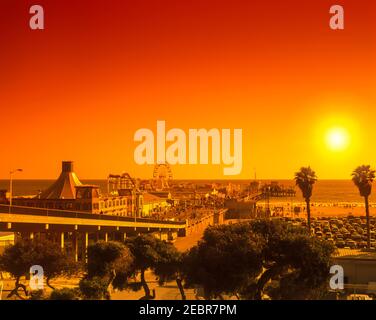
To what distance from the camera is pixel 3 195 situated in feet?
150

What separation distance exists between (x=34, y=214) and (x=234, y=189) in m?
151

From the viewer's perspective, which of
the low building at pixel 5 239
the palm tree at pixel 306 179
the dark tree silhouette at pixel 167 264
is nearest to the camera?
the dark tree silhouette at pixel 167 264

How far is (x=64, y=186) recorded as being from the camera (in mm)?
54906

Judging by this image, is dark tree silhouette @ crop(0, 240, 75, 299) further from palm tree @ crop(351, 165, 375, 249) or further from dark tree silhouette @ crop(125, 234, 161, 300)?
palm tree @ crop(351, 165, 375, 249)

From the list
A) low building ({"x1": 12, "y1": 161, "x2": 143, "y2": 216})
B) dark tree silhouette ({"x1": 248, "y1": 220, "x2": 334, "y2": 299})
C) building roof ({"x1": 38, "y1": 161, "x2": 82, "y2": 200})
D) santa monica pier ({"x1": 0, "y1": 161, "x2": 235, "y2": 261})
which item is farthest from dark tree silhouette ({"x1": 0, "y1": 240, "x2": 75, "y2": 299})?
building roof ({"x1": 38, "y1": 161, "x2": 82, "y2": 200})

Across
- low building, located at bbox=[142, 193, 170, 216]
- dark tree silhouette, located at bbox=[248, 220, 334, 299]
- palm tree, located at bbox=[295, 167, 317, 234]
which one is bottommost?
low building, located at bbox=[142, 193, 170, 216]

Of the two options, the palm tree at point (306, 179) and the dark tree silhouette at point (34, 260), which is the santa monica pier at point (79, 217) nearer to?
the dark tree silhouette at point (34, 260)

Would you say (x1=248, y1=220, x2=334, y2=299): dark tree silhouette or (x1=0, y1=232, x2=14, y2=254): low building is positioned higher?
(x1=248, y1=220, x2=334, y2=299): dark tree silhouette

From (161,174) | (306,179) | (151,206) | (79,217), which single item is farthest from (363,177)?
(161,174)

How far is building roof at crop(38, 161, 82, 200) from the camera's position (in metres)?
52.6

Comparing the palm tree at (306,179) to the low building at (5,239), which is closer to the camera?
the low building at (5,239)

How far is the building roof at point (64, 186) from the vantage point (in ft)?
173

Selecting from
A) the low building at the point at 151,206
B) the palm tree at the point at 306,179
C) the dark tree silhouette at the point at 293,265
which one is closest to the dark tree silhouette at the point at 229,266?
the dark tree silhouette at the point at 293,265
